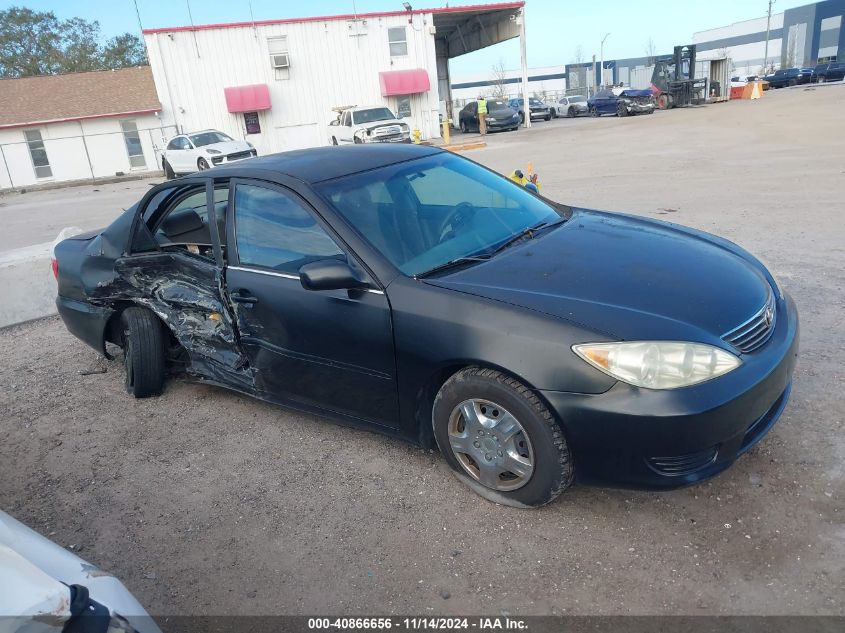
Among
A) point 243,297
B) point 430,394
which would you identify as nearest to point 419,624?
point 430,394

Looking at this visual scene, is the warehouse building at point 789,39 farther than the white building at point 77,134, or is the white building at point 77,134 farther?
the warehouse building at point 789,39

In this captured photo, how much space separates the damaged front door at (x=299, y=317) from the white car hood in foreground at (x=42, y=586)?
157 cm

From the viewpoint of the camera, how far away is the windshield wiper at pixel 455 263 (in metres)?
3.10

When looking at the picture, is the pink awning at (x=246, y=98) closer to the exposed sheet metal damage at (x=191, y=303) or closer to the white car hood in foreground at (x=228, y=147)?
the white car hood in foreground at (x=228, y=147)

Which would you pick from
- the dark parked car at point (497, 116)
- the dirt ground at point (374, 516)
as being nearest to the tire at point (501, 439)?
the dirt ground at point (374, 516)

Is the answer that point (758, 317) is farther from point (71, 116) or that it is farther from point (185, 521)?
point (71, 116)

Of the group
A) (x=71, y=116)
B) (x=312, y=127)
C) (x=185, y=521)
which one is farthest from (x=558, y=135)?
(x=185, y=521)

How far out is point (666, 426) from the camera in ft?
8.13

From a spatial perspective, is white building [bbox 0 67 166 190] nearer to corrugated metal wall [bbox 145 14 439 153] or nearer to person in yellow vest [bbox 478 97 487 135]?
corrugated metal wall [bbox 145 14 439 153]

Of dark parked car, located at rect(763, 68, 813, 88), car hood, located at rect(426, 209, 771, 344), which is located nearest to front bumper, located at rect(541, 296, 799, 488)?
car hood, located at rect(426, 209, 771, 344)

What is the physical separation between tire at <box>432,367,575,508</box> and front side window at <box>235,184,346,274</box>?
937 millimetres

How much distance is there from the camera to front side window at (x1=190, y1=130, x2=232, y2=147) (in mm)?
23534

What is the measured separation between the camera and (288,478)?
11.3 ft

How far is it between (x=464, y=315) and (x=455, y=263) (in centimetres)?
45
